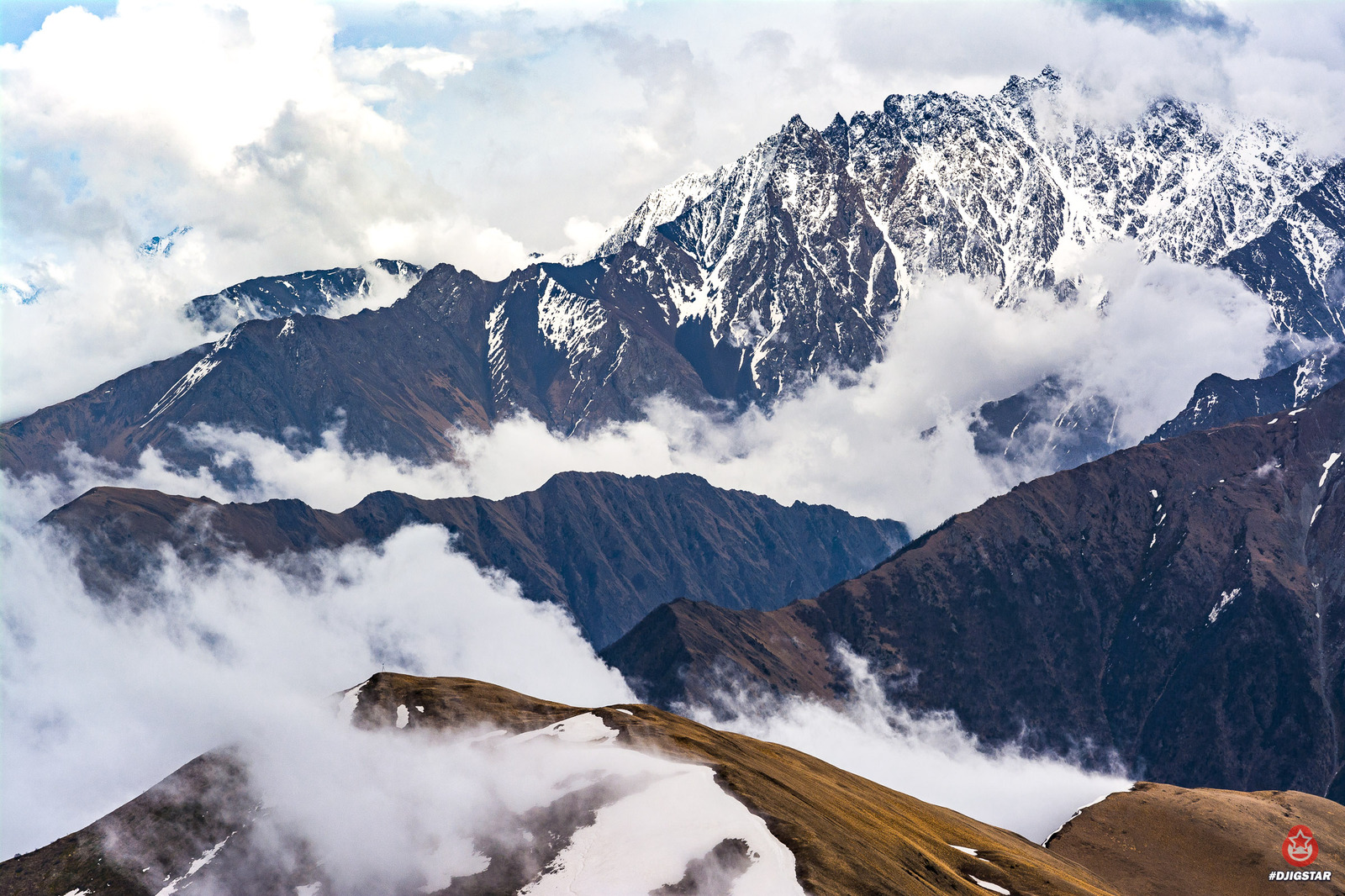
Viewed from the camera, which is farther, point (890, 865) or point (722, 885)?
point (890, 865)

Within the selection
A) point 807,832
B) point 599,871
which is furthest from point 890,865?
point 599,871

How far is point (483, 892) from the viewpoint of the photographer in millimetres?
185750

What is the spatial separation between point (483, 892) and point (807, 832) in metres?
50.0

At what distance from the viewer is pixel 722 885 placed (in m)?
176

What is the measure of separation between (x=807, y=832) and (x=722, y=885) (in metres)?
22.3

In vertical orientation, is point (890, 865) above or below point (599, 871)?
below

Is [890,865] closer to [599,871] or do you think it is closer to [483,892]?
[599,871]

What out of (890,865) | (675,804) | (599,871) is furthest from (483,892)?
(890,865)

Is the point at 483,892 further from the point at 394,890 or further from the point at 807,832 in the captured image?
the point at 807,832

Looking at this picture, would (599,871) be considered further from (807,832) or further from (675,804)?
(807,832)

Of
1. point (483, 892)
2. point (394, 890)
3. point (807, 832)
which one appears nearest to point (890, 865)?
point (807, 832)

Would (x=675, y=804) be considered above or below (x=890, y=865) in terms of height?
above

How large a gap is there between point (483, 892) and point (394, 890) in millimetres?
18591

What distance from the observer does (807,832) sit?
19300 centimetres
